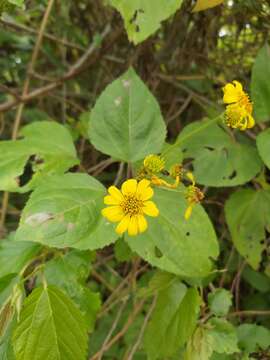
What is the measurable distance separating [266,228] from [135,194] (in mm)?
399

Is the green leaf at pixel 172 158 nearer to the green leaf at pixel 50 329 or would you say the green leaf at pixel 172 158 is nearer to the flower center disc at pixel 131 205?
the flower center disc at pixel 131 205

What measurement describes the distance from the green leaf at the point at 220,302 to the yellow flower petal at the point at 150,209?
0.24 m

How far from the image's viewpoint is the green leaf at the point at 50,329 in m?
0.72

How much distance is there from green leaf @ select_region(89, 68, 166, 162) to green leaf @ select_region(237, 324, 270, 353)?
0.38 metres

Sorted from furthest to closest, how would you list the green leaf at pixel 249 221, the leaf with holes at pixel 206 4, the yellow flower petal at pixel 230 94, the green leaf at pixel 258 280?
the green leaf at pixel 258 280 → the green leaf at pixel 249 221 → the leaf with holes at pixel 206 4 → the yellow flower petal at pixel 230 94

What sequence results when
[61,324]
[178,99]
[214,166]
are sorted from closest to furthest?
[61,324] < [214,166] < [178,99]

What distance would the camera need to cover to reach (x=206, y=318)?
0.92 m

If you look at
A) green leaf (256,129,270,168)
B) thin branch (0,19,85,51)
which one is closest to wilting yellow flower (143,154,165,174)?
green leaf (256,129,270,168)

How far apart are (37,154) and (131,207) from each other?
280mm

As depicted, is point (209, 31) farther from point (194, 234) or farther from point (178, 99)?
point (194, 234)

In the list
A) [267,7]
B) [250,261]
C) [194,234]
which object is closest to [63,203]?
[194,234]

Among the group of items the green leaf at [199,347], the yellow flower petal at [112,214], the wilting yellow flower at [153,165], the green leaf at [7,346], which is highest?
the wilting yellow flower at [153,165]

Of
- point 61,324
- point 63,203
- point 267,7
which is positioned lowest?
point 61,324

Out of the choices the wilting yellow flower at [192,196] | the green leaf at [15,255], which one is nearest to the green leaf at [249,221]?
the wilting yellow flower at [192,196]
